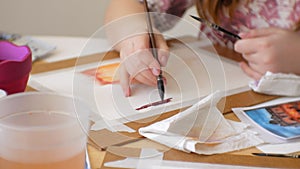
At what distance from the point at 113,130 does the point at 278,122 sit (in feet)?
0.76

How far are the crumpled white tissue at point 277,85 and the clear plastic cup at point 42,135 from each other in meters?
0.34

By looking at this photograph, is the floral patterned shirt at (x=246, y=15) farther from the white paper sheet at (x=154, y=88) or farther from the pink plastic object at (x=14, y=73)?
the pink plastic object at (x=14, y=73)

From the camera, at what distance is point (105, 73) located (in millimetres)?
914

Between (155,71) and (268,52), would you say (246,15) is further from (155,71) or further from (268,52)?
(155,71)

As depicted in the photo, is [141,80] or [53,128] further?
[141,80]

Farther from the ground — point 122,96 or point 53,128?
point 53,128

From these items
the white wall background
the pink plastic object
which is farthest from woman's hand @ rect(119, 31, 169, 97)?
the white wall background

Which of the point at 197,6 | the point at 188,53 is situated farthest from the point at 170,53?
the point at 197,6

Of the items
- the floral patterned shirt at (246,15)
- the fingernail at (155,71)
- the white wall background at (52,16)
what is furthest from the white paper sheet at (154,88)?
the white wall background at (52,16)

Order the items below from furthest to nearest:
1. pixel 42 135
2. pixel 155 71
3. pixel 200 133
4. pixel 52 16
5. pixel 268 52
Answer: pixel 52 16, pixel 268 52, pixel 155 71, pixel 200 133, pixel 42 135

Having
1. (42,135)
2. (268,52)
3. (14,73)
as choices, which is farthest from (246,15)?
(42,135)

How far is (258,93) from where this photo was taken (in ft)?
2.95

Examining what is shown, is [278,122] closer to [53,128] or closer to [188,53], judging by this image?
[188,53]

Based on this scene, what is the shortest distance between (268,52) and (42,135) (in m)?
0.53
